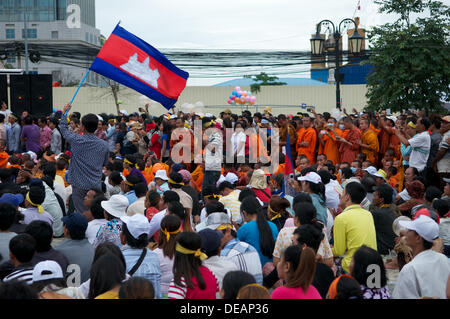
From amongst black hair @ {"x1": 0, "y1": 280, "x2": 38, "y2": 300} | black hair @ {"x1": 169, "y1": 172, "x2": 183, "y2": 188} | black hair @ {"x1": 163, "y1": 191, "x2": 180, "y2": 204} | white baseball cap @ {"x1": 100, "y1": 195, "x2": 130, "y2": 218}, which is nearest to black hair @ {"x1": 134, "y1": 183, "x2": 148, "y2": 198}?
black hair @ {"x1": 169, "y1": 172, "x2": 183, "y2": 188}

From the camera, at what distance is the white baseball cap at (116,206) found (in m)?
6.31

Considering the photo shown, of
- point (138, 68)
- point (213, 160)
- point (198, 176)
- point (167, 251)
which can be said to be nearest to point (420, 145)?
point (213, 160)

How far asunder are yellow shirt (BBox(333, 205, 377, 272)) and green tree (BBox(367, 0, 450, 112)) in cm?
1247

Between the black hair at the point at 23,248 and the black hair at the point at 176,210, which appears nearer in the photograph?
the black hair at the point at 23,248

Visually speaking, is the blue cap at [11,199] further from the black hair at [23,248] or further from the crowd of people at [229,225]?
the black hair at [23,248]

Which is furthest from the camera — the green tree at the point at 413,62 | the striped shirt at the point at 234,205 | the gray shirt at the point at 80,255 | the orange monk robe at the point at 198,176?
the green tree at the point at 413,62

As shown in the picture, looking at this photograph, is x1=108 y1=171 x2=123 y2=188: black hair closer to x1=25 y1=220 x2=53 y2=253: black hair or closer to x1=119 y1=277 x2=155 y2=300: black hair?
x1=25 y1=220 x2=53 y2=253: black hair

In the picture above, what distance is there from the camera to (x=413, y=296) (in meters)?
4.47

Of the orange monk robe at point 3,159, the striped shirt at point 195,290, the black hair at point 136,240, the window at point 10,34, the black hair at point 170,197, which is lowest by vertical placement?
the striped shirt at point 195,290

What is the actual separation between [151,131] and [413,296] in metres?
11.2

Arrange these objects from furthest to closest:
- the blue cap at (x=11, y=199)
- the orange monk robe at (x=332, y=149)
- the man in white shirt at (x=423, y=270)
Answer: the orange monk robe at (x=332, y=149) < the blue cap at (x=11, y=199) < the man in white shirt at (x=423, y=270)

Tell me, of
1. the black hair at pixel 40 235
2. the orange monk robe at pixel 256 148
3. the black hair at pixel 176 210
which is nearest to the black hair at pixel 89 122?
the black hair at pixel 176 210

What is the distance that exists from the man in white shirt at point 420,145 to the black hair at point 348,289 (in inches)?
272

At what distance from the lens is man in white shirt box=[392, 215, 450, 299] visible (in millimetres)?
4477
